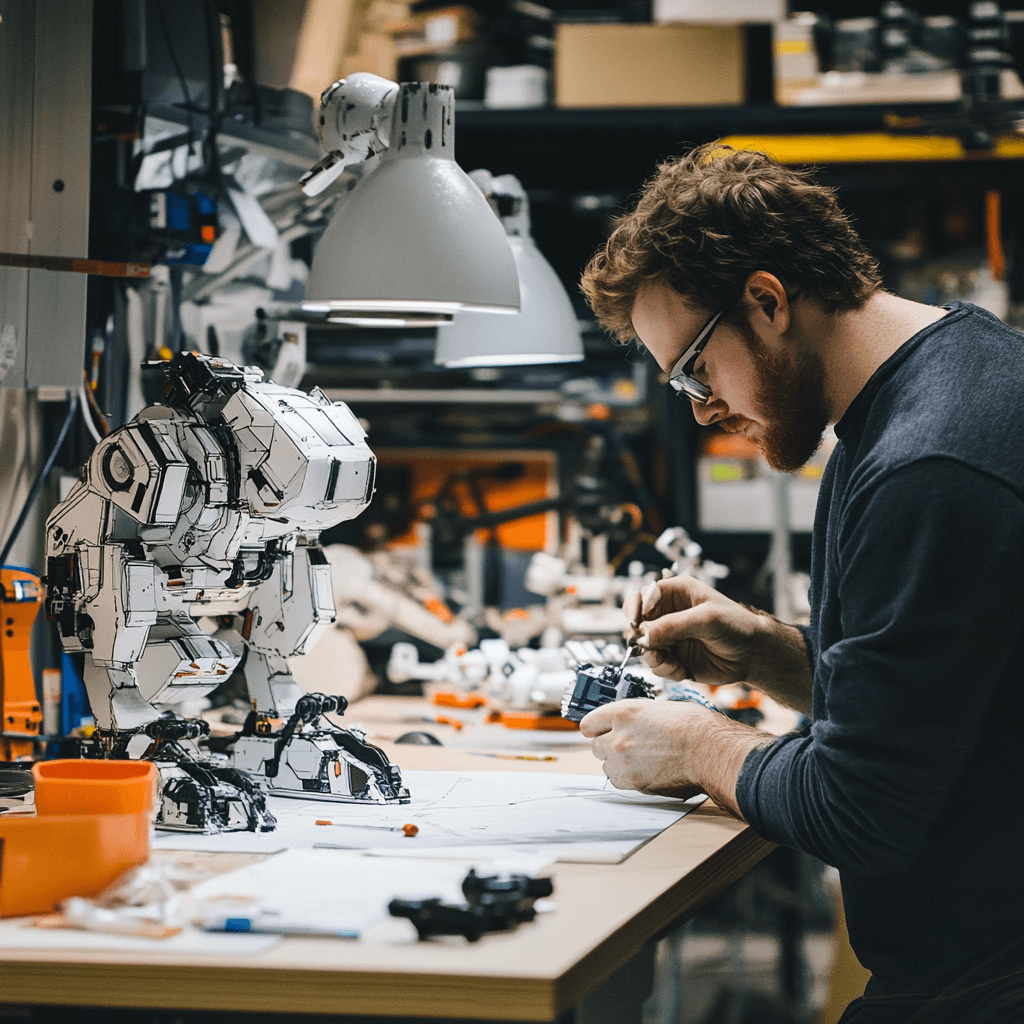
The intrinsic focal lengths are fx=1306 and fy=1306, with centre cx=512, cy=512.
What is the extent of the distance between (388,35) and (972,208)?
5.39 feet

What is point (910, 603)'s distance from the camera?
3.61 ft

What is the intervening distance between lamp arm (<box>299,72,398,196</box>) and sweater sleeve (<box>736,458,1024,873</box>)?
77cm

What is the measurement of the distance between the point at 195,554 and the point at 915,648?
2.59 ft

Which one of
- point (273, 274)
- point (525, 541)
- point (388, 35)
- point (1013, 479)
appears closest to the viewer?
point (1013, 479)

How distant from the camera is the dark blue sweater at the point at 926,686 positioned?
3.64 feet

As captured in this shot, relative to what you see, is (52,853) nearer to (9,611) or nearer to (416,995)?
(416,995)

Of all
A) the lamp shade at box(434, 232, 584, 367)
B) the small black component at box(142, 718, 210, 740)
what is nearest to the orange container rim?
the small black component at box(142, 718, 210, 740)

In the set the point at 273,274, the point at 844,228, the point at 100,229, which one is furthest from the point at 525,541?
the point at 844,228

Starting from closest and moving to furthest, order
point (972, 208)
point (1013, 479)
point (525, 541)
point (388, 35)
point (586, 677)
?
point (1013, 479)
point (586, 677)
point (388, 35)
point (972, 208)
point (525, 541)

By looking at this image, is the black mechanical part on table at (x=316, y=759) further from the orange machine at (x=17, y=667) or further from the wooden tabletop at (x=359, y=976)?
the wooden tabletop at (x=359, y=976)

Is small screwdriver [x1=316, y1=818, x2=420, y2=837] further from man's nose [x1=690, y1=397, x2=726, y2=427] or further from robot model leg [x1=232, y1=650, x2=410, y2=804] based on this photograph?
man's nose [x1=690, y1=397, x2=726, y2=427]

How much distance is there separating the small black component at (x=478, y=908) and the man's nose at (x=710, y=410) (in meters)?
0.62

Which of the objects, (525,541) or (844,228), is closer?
(844,228)

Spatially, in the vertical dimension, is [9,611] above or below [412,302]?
below
